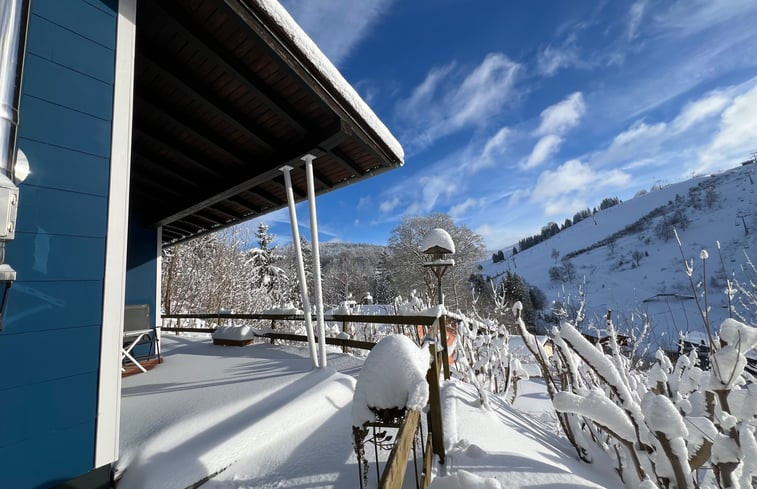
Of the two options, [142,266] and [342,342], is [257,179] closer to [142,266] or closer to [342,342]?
[342,342]

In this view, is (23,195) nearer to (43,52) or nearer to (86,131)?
(86,131)

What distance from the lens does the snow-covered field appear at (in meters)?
1.97

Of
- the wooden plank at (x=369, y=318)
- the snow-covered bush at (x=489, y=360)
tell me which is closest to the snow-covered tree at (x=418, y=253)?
the snow-covered bush at (x=489, y=360)

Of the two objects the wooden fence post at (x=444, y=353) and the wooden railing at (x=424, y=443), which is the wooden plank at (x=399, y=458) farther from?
the wooden fence post at (x=444, y=353)

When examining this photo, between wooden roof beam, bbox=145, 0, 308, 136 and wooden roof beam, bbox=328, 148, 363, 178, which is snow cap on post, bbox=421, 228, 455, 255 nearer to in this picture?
wooden roof beam, bbox=328, 148, 363, 178

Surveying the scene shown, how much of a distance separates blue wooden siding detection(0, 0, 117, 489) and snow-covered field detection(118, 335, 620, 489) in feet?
1.75

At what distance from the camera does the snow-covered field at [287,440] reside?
1.97 meters

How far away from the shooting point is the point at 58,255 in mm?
1962

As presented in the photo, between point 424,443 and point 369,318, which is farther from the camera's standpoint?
point 369,318

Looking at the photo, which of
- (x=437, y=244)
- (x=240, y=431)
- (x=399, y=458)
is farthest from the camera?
(x=437, y=244)

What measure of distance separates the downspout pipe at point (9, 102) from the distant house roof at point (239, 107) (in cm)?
132

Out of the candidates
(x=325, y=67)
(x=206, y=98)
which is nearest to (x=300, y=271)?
(x=206, y=98)

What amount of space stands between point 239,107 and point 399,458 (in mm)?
3748

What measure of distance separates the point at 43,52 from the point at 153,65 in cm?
121
